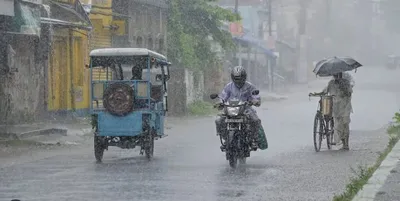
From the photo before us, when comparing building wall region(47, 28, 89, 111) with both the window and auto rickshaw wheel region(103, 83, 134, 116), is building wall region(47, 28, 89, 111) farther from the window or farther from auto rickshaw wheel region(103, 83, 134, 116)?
auto rickshaw wheel region(103, 83, 134, 116)

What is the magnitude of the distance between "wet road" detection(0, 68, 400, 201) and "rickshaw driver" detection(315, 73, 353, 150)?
0.38 m

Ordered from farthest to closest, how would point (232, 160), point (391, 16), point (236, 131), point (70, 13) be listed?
point (391, 16) → point (70, 13) → point (236, 131) → point (232, 160)

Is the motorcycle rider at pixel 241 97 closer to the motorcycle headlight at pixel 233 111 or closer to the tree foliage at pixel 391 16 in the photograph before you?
the motorcycle headlight at pixel 233 111

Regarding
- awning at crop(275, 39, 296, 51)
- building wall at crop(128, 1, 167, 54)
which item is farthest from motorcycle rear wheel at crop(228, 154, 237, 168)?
awning at crop(275, 39, 296, 51)

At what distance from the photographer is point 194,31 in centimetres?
4212

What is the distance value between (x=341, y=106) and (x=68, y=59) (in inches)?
519

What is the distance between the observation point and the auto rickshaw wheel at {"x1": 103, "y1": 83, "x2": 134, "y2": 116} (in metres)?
16.7

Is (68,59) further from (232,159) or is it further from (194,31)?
(232,159)

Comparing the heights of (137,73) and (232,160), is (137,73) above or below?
above

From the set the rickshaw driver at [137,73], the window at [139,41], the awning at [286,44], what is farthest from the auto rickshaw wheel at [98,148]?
the awning at [286,44]

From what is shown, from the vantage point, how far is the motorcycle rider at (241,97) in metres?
15.9

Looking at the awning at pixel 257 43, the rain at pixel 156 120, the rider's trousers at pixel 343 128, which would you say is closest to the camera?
the rain at pixel 156 120

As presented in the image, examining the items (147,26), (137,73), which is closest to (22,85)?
(137,73)

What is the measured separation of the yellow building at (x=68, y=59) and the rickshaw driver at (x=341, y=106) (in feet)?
33.6
